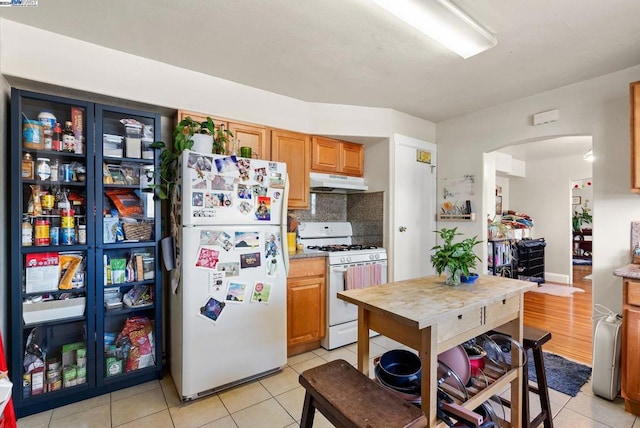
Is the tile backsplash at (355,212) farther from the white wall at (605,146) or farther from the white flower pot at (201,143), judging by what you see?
the white wall at (605,146)

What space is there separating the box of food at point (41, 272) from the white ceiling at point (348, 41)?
1350 millimetres

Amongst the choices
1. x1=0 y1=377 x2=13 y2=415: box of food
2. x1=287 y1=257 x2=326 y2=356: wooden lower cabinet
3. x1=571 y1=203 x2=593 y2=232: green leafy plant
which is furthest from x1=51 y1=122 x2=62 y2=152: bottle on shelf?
x1=571 y1=203 x2=593 y2=232: green leafy plant

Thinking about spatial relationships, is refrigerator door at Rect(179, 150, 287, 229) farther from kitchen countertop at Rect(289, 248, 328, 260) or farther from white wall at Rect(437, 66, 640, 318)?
white wall at Rect(437, 66, 640, 318)

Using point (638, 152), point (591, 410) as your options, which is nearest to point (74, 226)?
point (591, 410)

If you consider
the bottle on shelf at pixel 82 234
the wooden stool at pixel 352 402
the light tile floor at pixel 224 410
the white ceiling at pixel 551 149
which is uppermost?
the white ceiling at pixel 551 149

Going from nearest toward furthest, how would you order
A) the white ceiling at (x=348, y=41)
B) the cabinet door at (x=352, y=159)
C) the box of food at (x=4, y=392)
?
the box of food at (x=4, y=392) < the white ceiling at (x=348, y=41) < the cabinet door at (x=352, y=159)

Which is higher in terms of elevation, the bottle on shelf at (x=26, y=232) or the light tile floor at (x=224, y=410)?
the bottle on shelf at (x=26, y=232)

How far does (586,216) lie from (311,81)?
8.94 m

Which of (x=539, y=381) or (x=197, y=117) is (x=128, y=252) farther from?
(x=539, y=381)

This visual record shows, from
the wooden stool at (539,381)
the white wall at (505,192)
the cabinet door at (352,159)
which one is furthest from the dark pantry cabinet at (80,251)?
the white wall at (505,192)

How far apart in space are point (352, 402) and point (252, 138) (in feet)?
7.57

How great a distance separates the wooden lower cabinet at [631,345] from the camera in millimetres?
1901

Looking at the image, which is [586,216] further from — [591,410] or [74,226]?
[74,226]

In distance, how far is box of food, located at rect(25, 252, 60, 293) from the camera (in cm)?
195
